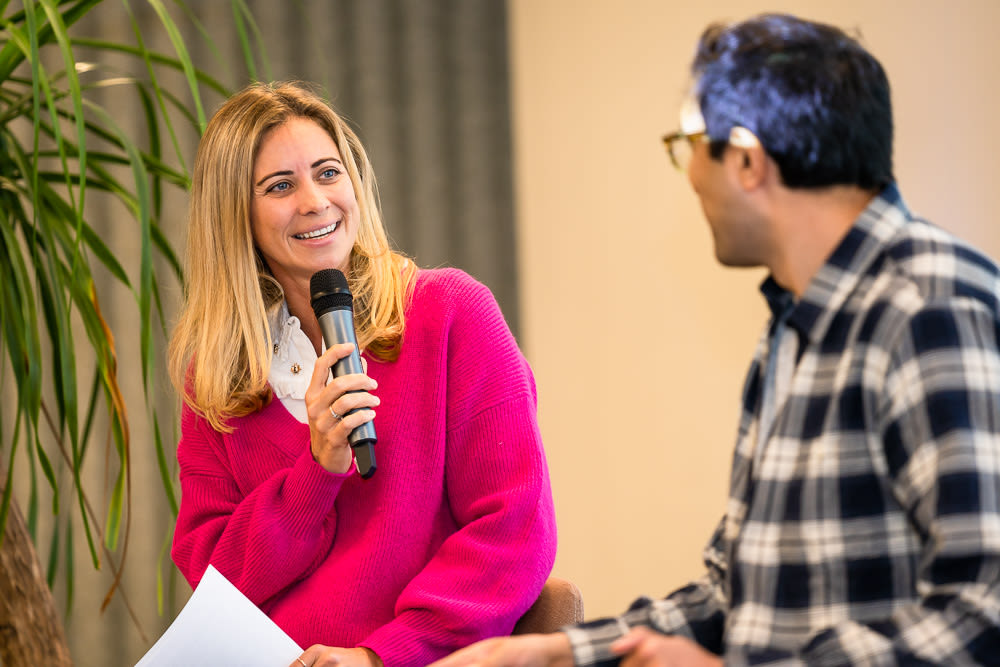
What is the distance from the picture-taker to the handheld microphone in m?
1.30

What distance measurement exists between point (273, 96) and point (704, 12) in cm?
176

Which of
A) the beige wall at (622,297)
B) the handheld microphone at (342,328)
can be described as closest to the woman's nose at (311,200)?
the handheld microphone at (342,328)

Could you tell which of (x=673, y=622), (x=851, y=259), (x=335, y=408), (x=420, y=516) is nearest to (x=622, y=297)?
(x=420, y=516)

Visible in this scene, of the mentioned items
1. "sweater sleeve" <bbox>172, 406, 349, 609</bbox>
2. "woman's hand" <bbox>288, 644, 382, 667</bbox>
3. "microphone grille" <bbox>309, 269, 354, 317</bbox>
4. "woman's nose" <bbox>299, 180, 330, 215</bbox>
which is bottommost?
"woman's hand" <bbox>288, 644, 382, 667</bbox>

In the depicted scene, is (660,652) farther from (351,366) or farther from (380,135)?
(380,135)

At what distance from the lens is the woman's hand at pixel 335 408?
130cm

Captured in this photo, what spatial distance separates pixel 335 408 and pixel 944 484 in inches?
30.2

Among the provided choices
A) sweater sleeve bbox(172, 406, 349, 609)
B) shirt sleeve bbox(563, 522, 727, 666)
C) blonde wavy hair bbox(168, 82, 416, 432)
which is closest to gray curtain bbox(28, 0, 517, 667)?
blonde wavy hair bbox(168, 82, 416, 432)

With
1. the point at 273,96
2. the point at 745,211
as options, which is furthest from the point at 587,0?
the point at 745,211

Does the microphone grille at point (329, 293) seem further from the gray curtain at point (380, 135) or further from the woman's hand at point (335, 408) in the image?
the gray curtain at point (380, 135)

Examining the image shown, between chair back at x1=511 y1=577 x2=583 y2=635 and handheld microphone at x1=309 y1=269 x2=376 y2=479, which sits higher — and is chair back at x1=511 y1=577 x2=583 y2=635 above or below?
below

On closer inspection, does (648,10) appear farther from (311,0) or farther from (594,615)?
(594,615)

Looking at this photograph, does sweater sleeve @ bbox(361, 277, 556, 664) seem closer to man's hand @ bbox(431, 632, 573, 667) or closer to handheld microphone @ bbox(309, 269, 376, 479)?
handheld microphone @ bbox(309, 269, 376, 479)

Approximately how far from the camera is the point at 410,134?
11.2 ft
